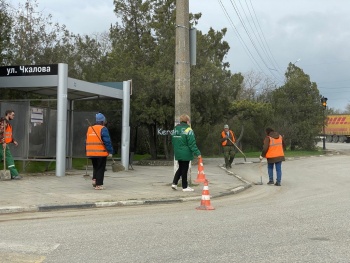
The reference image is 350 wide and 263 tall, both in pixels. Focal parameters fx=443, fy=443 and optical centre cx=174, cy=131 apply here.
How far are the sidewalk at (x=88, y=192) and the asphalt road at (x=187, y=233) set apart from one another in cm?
42

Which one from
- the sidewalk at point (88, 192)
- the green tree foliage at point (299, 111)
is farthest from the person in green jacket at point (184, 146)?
the green tree foliage at point (299, 111)

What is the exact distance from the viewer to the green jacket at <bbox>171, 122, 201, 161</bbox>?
36.2ft

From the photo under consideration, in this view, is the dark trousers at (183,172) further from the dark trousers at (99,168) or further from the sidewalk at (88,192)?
the dark trousers at (99,168)

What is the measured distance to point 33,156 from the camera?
15820mm

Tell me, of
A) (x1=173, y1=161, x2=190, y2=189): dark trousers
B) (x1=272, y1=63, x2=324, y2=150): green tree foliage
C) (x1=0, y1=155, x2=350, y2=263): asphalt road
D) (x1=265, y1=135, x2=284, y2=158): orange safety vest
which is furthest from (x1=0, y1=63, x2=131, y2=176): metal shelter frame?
(x1=272, y1=63, x2=324, y2=150): green tree foliage

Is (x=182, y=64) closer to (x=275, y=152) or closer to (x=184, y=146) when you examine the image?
(x=184, y=146)

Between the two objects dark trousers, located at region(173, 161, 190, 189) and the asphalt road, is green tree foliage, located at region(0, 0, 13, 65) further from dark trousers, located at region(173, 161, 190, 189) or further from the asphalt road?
the asphalt road

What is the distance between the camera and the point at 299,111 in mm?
34656

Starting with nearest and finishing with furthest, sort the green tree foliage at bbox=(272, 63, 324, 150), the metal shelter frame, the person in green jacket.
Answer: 1. the person in green jacket
2. the metal shelter frame
3. the green tree foliage at bbox=(272, 63, 324, 150)

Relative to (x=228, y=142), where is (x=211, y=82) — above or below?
above

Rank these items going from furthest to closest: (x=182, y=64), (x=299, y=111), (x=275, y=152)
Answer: (x=299, y=111)
(x=275, y=152)
(x=182, y=64)

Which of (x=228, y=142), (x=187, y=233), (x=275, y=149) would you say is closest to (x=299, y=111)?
(x=228, y=142)

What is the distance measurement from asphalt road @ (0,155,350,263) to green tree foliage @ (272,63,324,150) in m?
24.3

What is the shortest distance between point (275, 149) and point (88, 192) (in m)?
6.09
